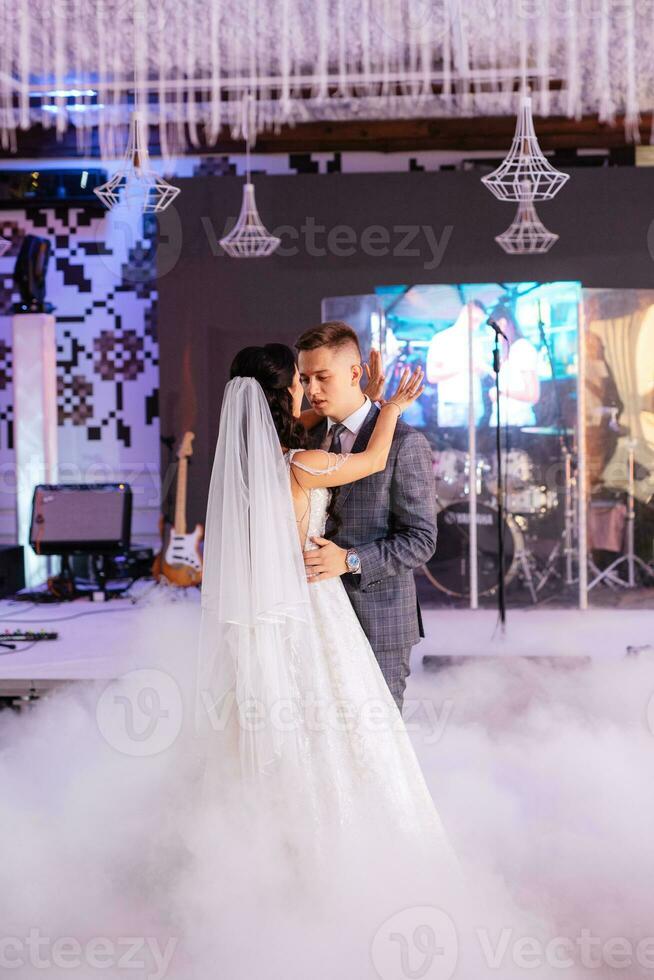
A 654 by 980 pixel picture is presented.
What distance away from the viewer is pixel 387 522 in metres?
2.82

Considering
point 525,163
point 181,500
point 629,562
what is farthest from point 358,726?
point 629,562

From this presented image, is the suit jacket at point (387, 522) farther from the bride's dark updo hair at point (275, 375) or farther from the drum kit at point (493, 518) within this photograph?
the drum kit at point (493, 518)

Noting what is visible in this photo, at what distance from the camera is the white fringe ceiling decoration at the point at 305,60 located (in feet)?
16.1

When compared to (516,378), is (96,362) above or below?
above

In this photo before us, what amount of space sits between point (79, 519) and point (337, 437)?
4.04m

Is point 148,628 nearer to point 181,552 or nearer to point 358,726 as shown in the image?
point 181,552

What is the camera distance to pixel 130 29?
550 centimetres

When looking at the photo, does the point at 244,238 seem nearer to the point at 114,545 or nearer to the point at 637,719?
the point at 114,545

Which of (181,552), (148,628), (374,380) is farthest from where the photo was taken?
(181,552)

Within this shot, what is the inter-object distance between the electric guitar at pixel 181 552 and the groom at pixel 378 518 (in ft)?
12.3

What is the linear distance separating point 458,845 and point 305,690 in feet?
2.95

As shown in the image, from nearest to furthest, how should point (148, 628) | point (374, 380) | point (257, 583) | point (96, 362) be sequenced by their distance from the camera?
point (257, 583) < point (374, 380) < point (148, 628) < point (96, 362)

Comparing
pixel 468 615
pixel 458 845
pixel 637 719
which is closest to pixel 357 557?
pixel 458 845

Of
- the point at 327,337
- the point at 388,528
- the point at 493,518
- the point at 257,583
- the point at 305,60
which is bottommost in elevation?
the point at 493,518
